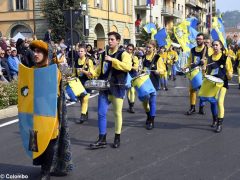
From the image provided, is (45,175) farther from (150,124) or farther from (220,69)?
(220,69)

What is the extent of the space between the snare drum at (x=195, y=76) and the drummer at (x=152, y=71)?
0.78 m

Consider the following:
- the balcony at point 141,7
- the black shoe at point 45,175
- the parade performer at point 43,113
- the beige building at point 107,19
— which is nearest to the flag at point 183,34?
the parade performer at point 43,113

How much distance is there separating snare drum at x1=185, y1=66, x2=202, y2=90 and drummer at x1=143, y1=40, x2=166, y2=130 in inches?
30.8

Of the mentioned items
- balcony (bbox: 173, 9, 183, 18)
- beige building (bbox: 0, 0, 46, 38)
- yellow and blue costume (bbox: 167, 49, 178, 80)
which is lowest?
yellow and blue costume (bbox: 167, 49, 178, 80)

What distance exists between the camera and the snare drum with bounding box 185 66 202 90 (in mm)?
10008

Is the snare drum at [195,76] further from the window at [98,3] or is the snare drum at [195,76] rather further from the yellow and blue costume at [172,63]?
the window at [98,3]

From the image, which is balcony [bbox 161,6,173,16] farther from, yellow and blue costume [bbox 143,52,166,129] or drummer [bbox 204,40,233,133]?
drummer [bbox 204,40,233,133]

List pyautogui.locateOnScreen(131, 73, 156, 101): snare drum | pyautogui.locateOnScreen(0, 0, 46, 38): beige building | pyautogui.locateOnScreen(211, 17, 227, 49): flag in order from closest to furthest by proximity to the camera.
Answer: pyautogui.locateOnScreen(131, 73, 156, 101): snare drum → pyautogui.locateOnScreen(211, 17, 227, 49): flag → pyautogui.locateOnScreen(0, 0, 46, 38): beige building

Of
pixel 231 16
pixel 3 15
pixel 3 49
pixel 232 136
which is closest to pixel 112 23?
pixel 3 15

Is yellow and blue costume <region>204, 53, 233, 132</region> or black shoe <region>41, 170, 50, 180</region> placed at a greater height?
yellow and blue costume <region>204, 53, 233, 132</region>

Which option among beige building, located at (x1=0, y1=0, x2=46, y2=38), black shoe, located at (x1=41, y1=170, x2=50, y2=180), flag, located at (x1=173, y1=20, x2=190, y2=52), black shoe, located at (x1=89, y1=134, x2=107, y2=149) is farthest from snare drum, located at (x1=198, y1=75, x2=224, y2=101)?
beige building, located at (x1=0, y1=0, x2=46, y2=38)

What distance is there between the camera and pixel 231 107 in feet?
39.0

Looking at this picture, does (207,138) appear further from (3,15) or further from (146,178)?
(3,15)

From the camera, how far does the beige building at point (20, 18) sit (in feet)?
129
